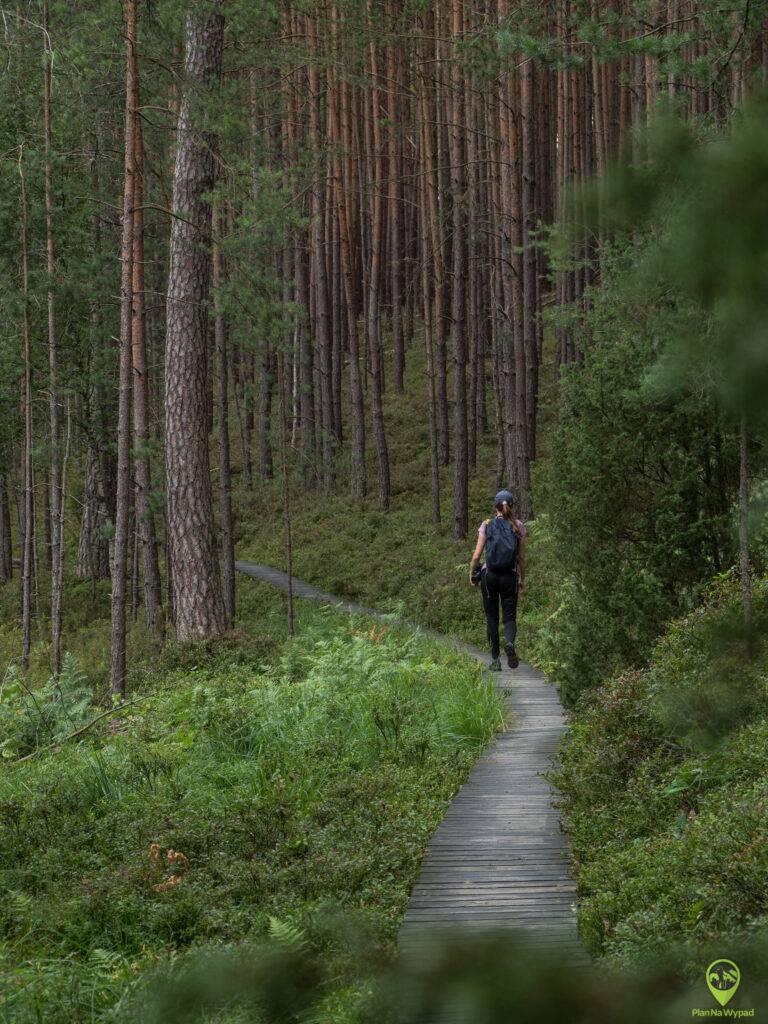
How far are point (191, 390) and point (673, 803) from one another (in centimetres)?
992

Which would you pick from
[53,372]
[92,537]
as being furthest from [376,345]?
[53,372]

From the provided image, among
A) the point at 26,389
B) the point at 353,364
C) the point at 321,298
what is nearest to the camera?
the point at 26,389

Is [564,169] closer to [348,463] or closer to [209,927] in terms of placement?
[348,463]

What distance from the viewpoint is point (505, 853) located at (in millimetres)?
6168

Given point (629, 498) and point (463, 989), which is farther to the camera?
point (629, 498)

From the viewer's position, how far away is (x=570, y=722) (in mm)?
8984

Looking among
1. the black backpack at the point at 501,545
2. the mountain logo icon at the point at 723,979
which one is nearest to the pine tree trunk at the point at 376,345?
the black backpack at the point at 501,545

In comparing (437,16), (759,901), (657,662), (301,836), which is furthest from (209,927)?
(437,16)

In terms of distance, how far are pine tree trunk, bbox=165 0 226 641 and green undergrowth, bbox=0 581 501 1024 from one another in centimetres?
208

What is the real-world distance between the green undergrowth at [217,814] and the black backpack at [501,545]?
121 cm

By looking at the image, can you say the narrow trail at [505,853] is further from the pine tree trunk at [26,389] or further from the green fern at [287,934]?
the pine tree trunk at [26,389]

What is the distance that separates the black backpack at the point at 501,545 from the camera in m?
11.7

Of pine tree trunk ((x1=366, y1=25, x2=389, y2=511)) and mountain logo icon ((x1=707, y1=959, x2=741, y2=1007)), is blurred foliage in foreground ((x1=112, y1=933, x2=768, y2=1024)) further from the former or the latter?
pine tree trunk ((x1=366, y1=25, x2=389, y2=511))

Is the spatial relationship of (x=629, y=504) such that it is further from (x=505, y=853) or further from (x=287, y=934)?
(x=287, y=934)
